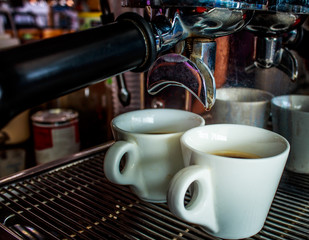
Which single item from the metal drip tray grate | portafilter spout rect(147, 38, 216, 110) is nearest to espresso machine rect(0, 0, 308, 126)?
portafilter spout rect(147, 38, 216, 110)

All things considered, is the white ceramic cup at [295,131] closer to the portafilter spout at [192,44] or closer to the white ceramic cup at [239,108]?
the white ceramic cup at [239,108]

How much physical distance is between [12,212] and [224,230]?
246 mm

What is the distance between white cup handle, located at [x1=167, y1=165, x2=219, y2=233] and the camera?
309 millimetres

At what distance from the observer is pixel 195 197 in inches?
13.3

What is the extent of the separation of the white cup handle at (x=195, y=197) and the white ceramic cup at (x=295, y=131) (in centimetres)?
20

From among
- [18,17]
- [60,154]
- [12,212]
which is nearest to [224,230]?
[12,212]

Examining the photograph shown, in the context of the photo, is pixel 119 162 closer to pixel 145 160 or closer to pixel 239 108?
pixel 145 160

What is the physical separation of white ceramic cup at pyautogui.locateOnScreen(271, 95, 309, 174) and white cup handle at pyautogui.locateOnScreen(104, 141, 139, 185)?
22 centimetres

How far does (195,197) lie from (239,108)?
202mm

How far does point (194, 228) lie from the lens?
1.21 feet

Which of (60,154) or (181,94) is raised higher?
(181,94)

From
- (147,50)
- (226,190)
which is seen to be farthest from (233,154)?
(147,50)

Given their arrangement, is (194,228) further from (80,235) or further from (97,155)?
(97,155)

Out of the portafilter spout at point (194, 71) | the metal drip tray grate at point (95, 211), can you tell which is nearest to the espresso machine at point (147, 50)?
the portafilter spout at point (194, 71)
